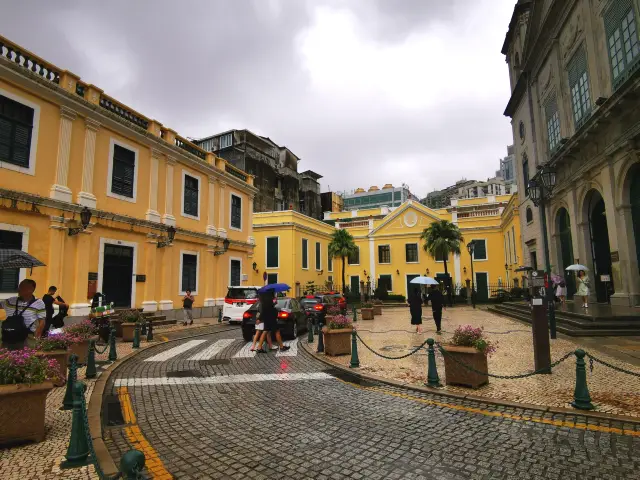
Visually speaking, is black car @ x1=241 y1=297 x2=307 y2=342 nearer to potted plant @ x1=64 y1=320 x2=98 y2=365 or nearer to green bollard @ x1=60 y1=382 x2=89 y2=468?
potted plant @ x1=64 y1=320 x2=98 y2=365

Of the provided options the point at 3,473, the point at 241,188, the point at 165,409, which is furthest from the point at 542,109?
the point at 3,473

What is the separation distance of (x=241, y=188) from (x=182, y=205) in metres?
6.05

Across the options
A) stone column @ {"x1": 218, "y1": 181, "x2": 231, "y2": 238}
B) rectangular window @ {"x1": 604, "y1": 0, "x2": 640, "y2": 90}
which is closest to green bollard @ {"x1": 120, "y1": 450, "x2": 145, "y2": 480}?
rectangular window @ {"x1": 604, "y1": 0, "x2": 640, "y2": 90}

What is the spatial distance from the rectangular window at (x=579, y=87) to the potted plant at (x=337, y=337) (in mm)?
14955

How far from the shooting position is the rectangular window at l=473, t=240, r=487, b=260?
3978 cm

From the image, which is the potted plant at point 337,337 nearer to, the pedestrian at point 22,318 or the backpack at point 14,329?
the pedestrian at point 22,318

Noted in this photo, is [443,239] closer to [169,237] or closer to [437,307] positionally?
[437,307]

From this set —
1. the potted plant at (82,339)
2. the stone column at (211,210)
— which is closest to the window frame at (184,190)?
the stone column at (211,210)

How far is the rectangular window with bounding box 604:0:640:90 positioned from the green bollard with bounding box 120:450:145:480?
17051 mm

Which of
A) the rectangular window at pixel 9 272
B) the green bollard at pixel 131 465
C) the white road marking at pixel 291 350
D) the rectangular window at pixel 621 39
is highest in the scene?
the rectangular window at pixel 621 39

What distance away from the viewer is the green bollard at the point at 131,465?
2.36m

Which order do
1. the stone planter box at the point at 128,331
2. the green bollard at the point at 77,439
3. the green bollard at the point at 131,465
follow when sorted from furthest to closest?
the stone planter box at the point at 128,331 → the green bollard at the point at 77,439 → the green bollard at the point at 131,465

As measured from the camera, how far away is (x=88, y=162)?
51.3 ft

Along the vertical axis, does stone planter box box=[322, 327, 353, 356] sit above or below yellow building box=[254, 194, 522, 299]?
below
